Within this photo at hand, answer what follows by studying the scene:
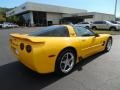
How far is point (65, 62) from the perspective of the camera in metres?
4.46

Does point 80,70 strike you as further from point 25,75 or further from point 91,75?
point 25,75

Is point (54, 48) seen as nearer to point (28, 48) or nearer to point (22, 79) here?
point (28, 48)

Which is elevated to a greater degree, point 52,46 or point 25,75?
point 52,46

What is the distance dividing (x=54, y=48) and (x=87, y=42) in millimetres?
1697

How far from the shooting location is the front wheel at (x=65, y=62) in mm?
4166

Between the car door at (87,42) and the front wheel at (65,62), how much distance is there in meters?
0.44

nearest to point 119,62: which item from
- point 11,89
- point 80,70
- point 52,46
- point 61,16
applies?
point 80,70

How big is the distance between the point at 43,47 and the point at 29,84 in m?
0.95

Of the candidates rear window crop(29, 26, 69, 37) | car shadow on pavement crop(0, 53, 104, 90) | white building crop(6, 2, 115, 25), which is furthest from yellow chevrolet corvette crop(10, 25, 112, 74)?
white building crop(6, 2, 115, 25)

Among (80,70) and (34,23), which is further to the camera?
(34,23)

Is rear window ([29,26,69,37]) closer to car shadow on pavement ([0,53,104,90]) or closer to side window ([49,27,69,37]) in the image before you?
side window ([49,27,69,37])

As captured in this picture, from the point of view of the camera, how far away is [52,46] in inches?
153

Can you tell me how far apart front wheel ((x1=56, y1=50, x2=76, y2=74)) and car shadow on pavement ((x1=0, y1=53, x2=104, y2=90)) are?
0.23 metres

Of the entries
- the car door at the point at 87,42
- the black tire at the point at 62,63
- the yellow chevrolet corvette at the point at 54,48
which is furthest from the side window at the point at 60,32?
the black tire at the point at 62,63
